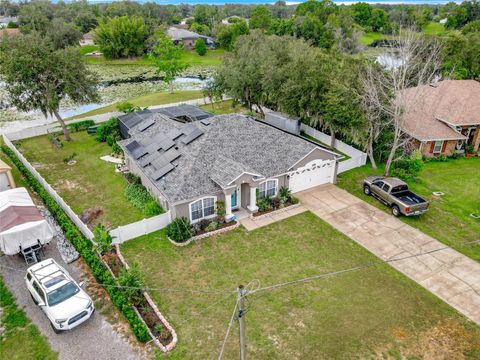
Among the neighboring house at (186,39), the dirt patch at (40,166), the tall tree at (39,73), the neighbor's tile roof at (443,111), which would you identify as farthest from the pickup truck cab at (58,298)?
the neighboring house at (186,39)

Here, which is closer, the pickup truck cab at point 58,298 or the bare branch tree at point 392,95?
the pickup truck cab at point 58,298

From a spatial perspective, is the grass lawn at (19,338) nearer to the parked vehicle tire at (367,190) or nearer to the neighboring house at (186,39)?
the parked vehicle tire at (367,190)

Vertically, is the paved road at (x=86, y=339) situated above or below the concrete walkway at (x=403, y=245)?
below

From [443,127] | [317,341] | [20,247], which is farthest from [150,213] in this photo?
[443,127]

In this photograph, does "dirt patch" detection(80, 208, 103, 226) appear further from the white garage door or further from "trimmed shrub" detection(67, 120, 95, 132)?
"trimmed shrub" detection(67, 120, 95, 132)

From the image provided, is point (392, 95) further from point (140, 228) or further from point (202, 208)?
point (140, 228)

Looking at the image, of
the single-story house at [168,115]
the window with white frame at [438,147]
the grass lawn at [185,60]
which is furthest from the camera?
the grass lawn at [185,60]
